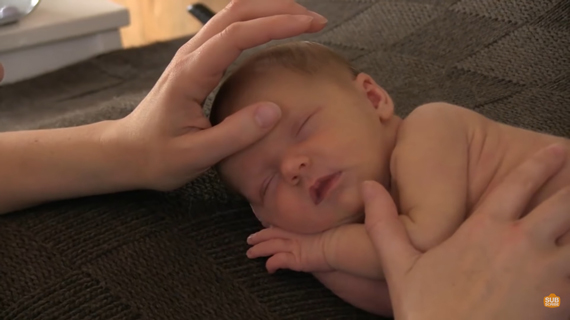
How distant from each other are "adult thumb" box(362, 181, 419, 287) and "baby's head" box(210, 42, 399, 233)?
0.15 ft

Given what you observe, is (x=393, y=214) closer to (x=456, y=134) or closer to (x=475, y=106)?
(x=456, y=134)

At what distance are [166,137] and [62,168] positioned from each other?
0.13 meters

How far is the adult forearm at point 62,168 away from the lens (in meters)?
0.68

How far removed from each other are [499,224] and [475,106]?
1.66 ft

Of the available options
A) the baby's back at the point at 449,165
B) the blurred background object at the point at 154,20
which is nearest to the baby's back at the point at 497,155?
the baby's back at the point at 449,165

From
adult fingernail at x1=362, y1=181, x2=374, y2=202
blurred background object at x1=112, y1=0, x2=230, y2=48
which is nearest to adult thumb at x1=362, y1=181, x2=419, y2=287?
adult fingernail at x1=362, y1=181, x2=374, y2=202

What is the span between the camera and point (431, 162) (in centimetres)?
67

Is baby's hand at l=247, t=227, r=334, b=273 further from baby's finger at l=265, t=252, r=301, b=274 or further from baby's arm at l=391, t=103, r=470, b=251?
baby's arm at l=391, t=103, r=470, b=251

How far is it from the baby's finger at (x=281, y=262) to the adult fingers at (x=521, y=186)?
0.67 feet

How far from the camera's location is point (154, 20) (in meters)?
2.63

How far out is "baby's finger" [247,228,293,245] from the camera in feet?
2.31

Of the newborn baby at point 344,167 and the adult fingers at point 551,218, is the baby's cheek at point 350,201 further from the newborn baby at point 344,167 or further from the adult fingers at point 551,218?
the adult fingers at point 551,218

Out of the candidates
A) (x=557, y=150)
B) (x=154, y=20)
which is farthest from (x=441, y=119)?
(x=154, y=20)

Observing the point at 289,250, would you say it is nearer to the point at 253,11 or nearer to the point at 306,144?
the point at 306,144
